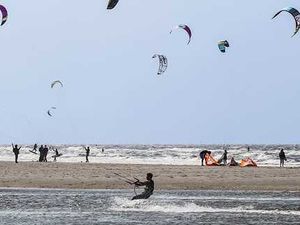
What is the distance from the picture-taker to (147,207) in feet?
78.2

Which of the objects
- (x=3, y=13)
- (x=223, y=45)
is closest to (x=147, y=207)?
(x=3, y=13)

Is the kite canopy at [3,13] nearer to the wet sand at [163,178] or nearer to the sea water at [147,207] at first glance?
the wet sand at [163,178]

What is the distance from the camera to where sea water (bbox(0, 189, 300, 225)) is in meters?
20.2

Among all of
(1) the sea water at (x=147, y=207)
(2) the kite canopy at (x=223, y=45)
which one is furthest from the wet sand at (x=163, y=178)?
(2) the kite canopy at (x=223, y=45)

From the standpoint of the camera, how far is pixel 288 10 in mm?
29484

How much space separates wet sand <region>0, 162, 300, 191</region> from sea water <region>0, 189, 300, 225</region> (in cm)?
224

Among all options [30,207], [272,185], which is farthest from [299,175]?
[30,207]

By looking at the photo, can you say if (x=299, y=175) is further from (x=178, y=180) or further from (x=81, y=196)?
(x=81, y=196)

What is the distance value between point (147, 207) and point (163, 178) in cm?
1298

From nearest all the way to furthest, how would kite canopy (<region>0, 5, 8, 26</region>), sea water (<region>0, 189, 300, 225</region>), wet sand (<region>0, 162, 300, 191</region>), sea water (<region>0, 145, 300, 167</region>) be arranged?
1. sea water (<region>0, 189, 300, 225</region>)
2. kite canopy (<region>0, 5, 8, 26</region>)
3. wet sand (<region>0, 162, 300, 191</region>)
4. sea water (<region>0, 145, 300, 167</region>)

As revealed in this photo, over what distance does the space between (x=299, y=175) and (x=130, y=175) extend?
9.50m

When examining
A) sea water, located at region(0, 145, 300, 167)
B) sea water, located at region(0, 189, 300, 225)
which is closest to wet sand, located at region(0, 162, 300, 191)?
sea water, located at region(0, 189, 300, 225)

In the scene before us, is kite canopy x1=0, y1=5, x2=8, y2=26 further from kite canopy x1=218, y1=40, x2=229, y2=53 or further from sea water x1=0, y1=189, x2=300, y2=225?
kite canopy x1=218, y1=40, x2=229, y2=53

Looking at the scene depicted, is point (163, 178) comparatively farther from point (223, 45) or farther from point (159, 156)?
point (159, 156)
